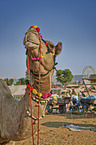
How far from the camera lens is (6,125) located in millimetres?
2633

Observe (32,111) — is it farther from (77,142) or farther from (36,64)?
(77,142)

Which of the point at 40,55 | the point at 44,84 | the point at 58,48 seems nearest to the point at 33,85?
the point at 44,84

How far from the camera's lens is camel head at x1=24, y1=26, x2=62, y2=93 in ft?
6.55

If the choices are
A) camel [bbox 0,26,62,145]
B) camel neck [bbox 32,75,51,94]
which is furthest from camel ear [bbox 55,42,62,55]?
camel neck [bbox 32,75,51,94]

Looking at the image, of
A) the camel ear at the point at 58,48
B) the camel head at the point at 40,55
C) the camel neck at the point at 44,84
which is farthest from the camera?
the camel ear at the point at 58,48

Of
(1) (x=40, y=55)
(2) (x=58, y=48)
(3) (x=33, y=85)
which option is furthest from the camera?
(2) (x=58, y=48)

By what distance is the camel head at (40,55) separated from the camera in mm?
1998

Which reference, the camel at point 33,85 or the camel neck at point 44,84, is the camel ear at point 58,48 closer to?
the camel at point 33,85

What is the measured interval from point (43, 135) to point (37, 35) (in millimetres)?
5770

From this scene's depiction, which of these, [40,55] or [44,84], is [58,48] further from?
[44,84]

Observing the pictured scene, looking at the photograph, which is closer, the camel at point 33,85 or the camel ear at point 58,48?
the camel at point 33,85

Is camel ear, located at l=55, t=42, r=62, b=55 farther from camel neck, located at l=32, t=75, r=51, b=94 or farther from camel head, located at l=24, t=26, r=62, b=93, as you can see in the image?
camel neck, located at l=32, t=75, r=51, b=94

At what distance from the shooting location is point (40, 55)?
2.09 meters

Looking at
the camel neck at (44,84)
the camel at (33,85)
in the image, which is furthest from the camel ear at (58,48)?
the camel neck at (44,84)
